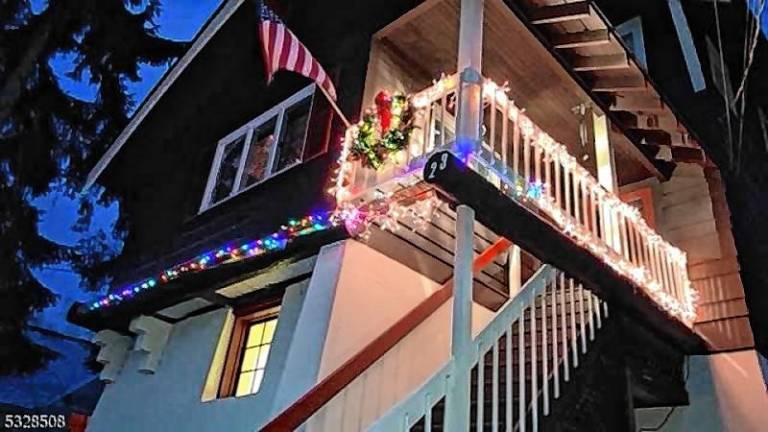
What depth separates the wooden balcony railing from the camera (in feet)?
14.8

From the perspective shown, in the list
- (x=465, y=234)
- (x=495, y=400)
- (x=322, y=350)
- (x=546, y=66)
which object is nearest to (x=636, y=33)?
(x=546, y=66)

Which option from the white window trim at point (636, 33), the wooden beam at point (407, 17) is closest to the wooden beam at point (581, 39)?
the wooden beam at point (407, 17)

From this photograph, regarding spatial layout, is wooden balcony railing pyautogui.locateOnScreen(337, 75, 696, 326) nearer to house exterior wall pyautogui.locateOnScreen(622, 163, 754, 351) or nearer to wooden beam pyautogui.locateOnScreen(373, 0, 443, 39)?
house exterior wall pyautogui.locateOnScreen(622, 163, 754, 351)

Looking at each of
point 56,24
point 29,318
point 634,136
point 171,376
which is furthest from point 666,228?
point 29,318

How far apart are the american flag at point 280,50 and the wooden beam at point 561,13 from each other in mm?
2074

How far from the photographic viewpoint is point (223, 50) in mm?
9281

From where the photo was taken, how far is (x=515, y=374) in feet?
15.6

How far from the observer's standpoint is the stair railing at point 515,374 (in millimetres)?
3275

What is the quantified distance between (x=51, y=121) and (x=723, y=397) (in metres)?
11.1

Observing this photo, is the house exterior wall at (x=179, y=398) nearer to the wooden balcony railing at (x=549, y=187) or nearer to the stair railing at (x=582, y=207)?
the wooden balcony railing at (x=549, y=187)

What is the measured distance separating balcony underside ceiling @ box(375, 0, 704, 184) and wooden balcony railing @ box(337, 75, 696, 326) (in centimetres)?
115

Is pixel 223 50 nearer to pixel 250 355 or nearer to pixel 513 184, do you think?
pixel 250 355

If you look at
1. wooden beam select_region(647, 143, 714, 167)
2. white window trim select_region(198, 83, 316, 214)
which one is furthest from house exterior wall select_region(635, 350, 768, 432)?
white window trim select_region(198, 83, 316, 214)

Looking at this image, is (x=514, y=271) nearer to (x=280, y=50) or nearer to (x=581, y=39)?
(x=581, y=39)
